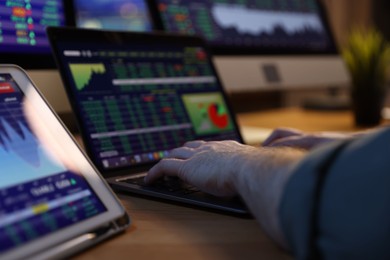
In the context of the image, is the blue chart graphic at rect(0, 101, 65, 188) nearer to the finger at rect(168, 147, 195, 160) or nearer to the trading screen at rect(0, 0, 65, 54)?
the finger at rect(168, 147, 195, 160)

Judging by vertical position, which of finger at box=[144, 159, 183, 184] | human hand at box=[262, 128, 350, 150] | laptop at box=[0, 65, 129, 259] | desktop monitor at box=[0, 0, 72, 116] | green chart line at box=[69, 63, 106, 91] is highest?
desktop monitor at box=[0, 0, 72, 116]

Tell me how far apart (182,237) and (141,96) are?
388mm

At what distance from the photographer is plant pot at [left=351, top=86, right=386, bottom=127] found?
4.82 feet

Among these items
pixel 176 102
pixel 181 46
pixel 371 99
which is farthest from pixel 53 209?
pixel 371 99

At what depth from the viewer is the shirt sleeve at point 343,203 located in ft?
1.31

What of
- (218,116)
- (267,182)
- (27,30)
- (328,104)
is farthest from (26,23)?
(328,104)

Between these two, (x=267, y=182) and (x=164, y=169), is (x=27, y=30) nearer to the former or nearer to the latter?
(x=164, y=169)

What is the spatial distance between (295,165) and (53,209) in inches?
8.3

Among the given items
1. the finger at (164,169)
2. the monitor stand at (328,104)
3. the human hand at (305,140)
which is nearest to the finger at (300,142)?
the human hand at (305,140)

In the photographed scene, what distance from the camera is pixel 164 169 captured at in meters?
0.64

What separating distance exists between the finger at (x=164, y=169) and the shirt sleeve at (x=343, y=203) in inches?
8.6

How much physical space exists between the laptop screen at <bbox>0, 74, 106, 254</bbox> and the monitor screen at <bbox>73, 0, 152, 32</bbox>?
493 mm

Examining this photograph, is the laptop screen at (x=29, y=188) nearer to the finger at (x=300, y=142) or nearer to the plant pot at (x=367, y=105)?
the finger at (x=300, y=142)

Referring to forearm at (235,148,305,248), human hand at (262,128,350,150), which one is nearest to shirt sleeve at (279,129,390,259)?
forearm at (235,148,305,248)
